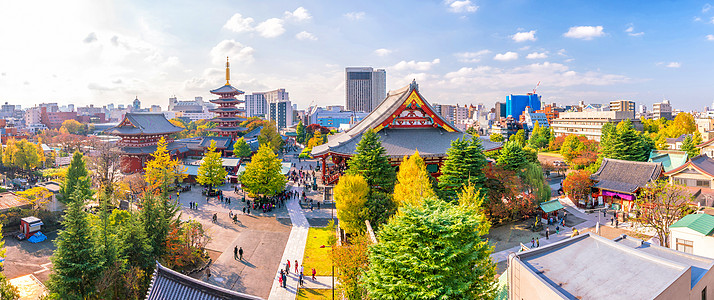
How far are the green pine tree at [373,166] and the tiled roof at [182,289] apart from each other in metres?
17.4

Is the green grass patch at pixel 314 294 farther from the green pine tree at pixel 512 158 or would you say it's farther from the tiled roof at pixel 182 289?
the green pine tree at pixel 512 158

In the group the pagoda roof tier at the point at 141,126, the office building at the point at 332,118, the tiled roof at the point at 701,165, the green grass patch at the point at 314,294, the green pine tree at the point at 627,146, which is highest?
the office building at the point at 332,118

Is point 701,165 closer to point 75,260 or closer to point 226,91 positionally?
point 75,260

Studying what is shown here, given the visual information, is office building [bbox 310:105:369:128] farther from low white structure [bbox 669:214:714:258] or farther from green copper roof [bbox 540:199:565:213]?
low white structure [bbox 669:214:714:258]

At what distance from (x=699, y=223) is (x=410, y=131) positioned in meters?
22.4

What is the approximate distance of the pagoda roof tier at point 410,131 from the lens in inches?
1312

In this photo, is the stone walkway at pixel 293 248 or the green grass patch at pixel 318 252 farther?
the green grass patch at pixel 318 252

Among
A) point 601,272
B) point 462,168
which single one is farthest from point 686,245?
point 601,272

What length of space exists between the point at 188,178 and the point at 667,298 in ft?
164

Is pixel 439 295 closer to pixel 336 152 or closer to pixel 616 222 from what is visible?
pixel 336 152

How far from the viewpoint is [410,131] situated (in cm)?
3662

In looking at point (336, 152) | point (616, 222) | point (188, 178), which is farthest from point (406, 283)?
point (188, 178)

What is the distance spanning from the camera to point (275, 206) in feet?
123

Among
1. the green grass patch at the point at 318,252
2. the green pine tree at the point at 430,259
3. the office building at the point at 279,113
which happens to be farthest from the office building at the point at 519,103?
the green pine tree at the point at 430,259
